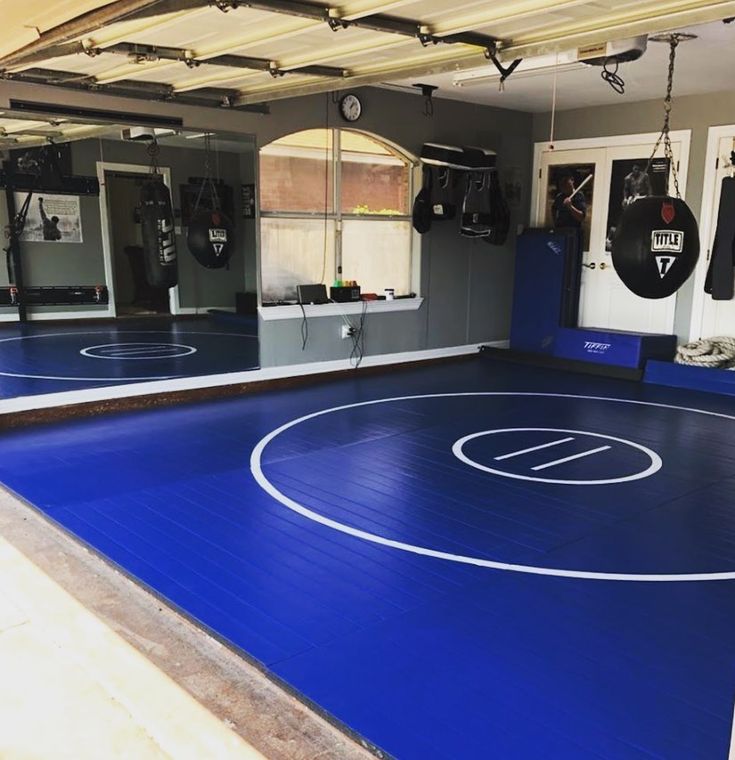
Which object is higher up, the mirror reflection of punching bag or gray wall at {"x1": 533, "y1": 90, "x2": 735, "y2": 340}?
gray wall at {"x1": 533, "y1": 90, "x2": 735, "y2": 340}

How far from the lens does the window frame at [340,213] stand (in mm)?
6973

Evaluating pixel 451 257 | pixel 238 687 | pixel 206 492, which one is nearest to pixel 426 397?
pixel 451 257

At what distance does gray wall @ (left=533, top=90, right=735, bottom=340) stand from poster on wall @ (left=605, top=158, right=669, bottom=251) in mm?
309

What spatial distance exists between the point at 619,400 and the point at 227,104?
4.22 meters

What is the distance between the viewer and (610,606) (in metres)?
2.91

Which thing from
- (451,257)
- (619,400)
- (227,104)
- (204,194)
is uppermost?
(227,104)

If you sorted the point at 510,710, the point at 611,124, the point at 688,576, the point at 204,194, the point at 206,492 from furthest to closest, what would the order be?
the point at 204,194 < the point at 611,124 < the point at 206,492 < the point at 688,576 < the point at 510,710

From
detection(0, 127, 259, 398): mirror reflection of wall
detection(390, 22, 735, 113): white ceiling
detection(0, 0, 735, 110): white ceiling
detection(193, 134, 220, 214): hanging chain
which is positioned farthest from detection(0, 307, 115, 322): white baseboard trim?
detection(390, 22, 735, 113): white ceiling

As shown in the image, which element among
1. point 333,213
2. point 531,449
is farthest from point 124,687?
point 333,213

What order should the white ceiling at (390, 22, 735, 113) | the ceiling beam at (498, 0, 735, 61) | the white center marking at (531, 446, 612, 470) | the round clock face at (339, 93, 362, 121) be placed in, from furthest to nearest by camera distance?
the round clock face at (339, 93, 362, 121) < the white ceiling at (390, 22, 735, 113) < the white center marking at (531, 446, 612, 470) < the ceiling beam at (498, 0, 735, 61)

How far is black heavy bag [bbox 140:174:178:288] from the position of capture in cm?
655

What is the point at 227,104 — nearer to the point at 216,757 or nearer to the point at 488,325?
the point at 488,325

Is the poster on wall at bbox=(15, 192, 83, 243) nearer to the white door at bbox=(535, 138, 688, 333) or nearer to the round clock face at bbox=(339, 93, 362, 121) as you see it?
the round clock face at bbox=(339, 93, 362, 121)

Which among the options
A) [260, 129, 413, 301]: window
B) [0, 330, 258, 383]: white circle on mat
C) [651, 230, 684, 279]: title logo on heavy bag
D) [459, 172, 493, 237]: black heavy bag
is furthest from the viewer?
[459, 172, 493, 237]: black heavy bag
